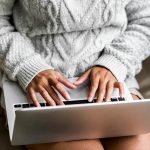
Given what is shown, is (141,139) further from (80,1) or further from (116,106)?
(80,1)

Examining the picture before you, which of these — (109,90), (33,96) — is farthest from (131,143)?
(33,96)

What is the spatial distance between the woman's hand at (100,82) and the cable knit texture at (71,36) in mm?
26

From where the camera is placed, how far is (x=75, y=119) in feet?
2.63

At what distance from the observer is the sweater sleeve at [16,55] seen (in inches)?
38.8

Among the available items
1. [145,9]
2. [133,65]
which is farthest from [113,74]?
[145,9]

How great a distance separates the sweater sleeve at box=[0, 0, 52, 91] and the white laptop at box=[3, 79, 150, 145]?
53 millimetres

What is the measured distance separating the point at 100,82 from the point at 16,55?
215 mm

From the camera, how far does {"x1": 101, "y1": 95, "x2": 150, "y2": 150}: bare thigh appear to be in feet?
3.07

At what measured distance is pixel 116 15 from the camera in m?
1.04

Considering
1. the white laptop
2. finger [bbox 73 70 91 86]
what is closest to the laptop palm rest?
the white laptop

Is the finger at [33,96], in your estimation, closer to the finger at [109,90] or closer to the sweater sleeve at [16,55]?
the sweater sleeve at [16,55]

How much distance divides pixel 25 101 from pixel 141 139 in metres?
0.28

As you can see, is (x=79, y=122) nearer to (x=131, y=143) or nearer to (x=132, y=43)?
(x=131, y=143)

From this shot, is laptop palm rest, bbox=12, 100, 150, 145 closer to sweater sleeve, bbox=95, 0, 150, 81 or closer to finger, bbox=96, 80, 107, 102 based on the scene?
finger, bbox=96, 80, 107, 102
